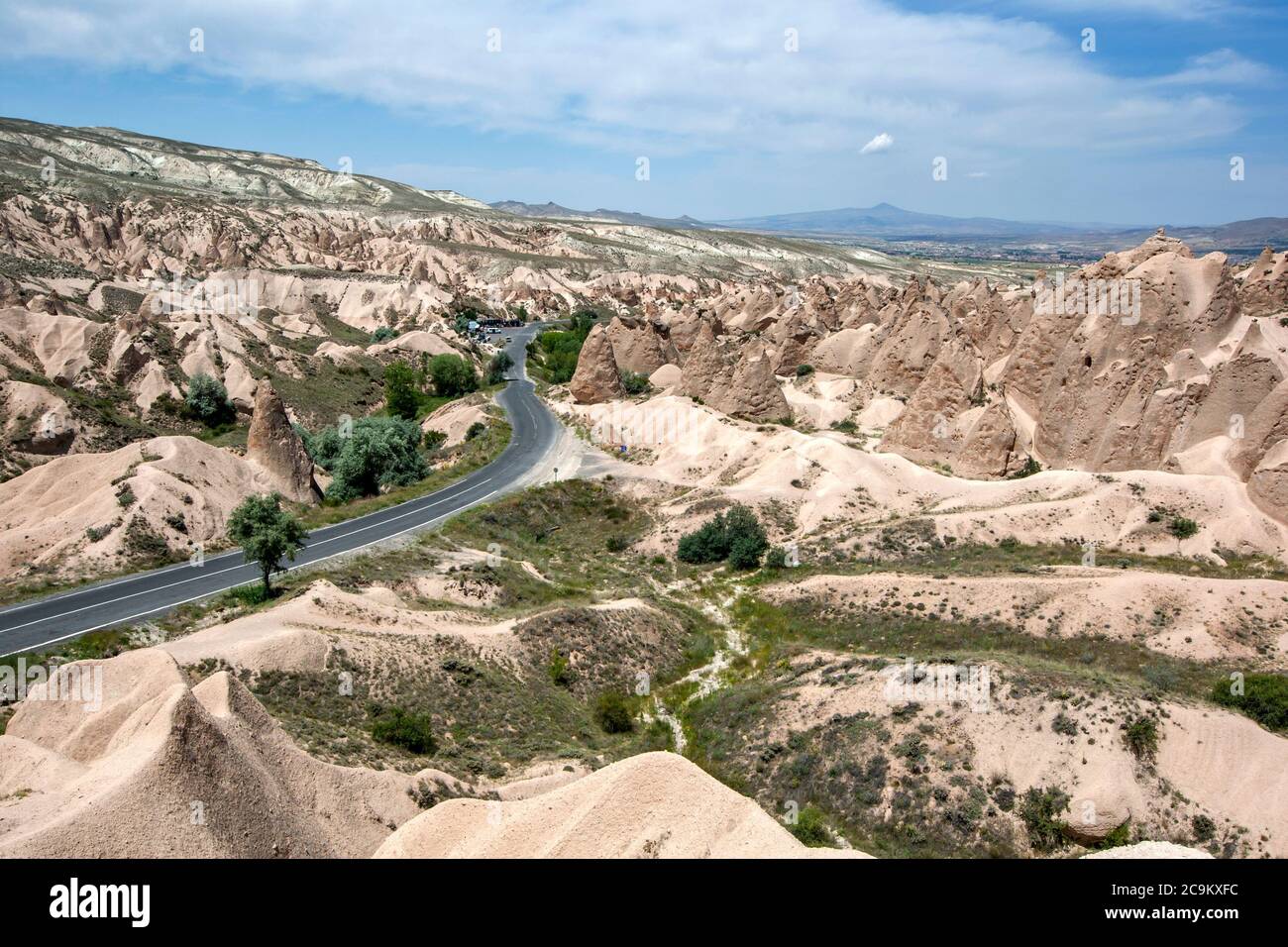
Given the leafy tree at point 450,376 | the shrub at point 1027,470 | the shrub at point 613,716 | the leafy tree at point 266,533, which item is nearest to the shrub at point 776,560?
the shrub at point 613,716

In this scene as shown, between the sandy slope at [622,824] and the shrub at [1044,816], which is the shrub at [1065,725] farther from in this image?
the sandy slope at [622,824]

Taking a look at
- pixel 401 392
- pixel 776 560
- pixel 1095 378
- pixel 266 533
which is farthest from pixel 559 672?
pixel 401 392

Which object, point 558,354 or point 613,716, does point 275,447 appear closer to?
point 613,716

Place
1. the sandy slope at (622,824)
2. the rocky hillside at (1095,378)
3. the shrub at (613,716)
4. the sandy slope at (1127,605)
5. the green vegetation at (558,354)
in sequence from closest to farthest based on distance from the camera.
Answer: the sandy slope at (622,824), the shrub at (613,716), the sandy slope at (1127,605), the rocky hillside at (1095,378), the green vegetation at (558,354)

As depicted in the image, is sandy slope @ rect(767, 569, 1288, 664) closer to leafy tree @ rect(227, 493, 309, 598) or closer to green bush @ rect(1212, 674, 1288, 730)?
green bush @ rect(1212, 674, 1288, 730)

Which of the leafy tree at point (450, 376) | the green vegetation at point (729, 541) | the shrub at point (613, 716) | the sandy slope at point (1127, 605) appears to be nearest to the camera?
the shrub at point (613, 716)
